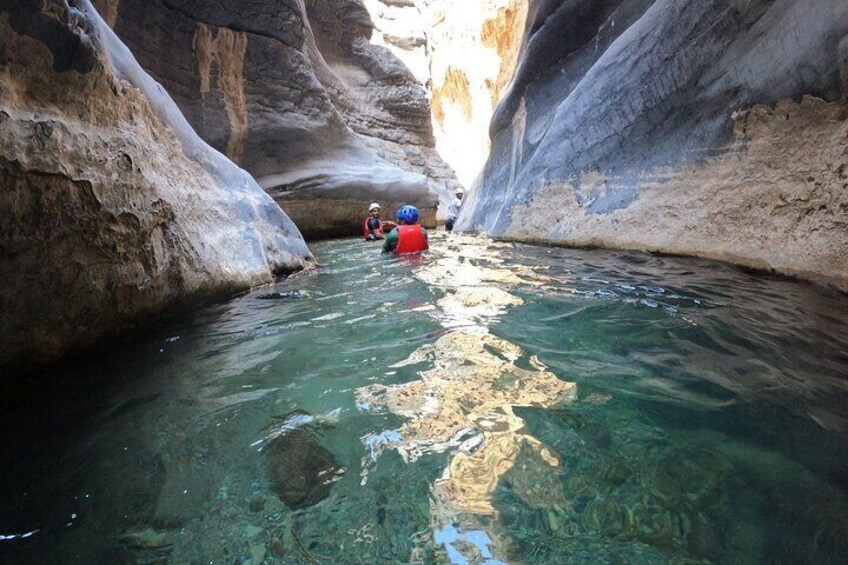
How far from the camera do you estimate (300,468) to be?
144cm

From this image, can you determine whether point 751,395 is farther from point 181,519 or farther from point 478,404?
point 181,519

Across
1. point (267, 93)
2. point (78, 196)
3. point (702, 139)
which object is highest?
point (267, 93)

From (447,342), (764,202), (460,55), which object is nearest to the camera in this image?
(447,342)

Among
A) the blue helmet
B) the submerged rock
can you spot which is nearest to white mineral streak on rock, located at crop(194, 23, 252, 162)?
the blue helmet

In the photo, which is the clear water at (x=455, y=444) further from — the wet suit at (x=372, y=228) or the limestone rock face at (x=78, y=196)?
the wet suit at (x=372, y=228)

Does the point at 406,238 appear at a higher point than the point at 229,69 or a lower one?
lower

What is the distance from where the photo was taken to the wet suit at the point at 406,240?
667 cm

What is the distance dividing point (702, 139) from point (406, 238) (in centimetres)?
392

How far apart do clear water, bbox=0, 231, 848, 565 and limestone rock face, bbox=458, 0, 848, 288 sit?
104cm

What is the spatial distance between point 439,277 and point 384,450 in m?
3.25

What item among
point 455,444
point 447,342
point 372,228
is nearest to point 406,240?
point 372,228

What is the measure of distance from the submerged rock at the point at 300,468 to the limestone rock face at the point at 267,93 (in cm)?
1056

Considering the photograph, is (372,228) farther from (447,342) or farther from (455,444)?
(455,444)

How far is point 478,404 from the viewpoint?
1736 millimetres
